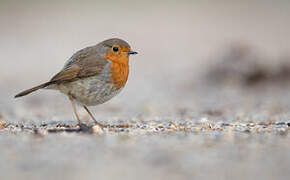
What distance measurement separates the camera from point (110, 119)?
789 centimetres

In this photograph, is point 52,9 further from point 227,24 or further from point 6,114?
point 6,114

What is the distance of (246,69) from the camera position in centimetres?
1134

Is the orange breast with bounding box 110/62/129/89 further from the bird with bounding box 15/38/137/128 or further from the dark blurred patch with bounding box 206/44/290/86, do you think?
the dark blurred patch with bounding box 206/44/290/86

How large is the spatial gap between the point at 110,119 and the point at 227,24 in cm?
1467

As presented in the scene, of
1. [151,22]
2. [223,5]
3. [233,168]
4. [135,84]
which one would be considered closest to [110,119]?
[233,168]

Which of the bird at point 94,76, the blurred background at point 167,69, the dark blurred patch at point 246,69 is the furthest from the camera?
the dark blurred patch at point 246,69

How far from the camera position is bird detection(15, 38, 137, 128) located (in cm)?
679

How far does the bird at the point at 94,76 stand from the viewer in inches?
267

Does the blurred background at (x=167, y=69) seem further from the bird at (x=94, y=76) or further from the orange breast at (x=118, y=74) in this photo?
the orange breast at (x=118, y=74)

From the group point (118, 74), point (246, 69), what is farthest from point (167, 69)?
point (118, 74)

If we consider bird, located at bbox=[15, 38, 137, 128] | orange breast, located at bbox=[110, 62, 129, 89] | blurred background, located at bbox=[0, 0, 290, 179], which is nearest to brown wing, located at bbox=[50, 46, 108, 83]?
bird, located at bbox=[15, 38, 137, 128]

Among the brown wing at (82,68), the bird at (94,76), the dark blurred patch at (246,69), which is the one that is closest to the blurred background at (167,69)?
the dark blurred patch at (246,69)

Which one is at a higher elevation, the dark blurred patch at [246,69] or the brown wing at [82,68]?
the brown wing at [82,68]

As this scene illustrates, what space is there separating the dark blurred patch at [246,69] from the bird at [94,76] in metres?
4.74
